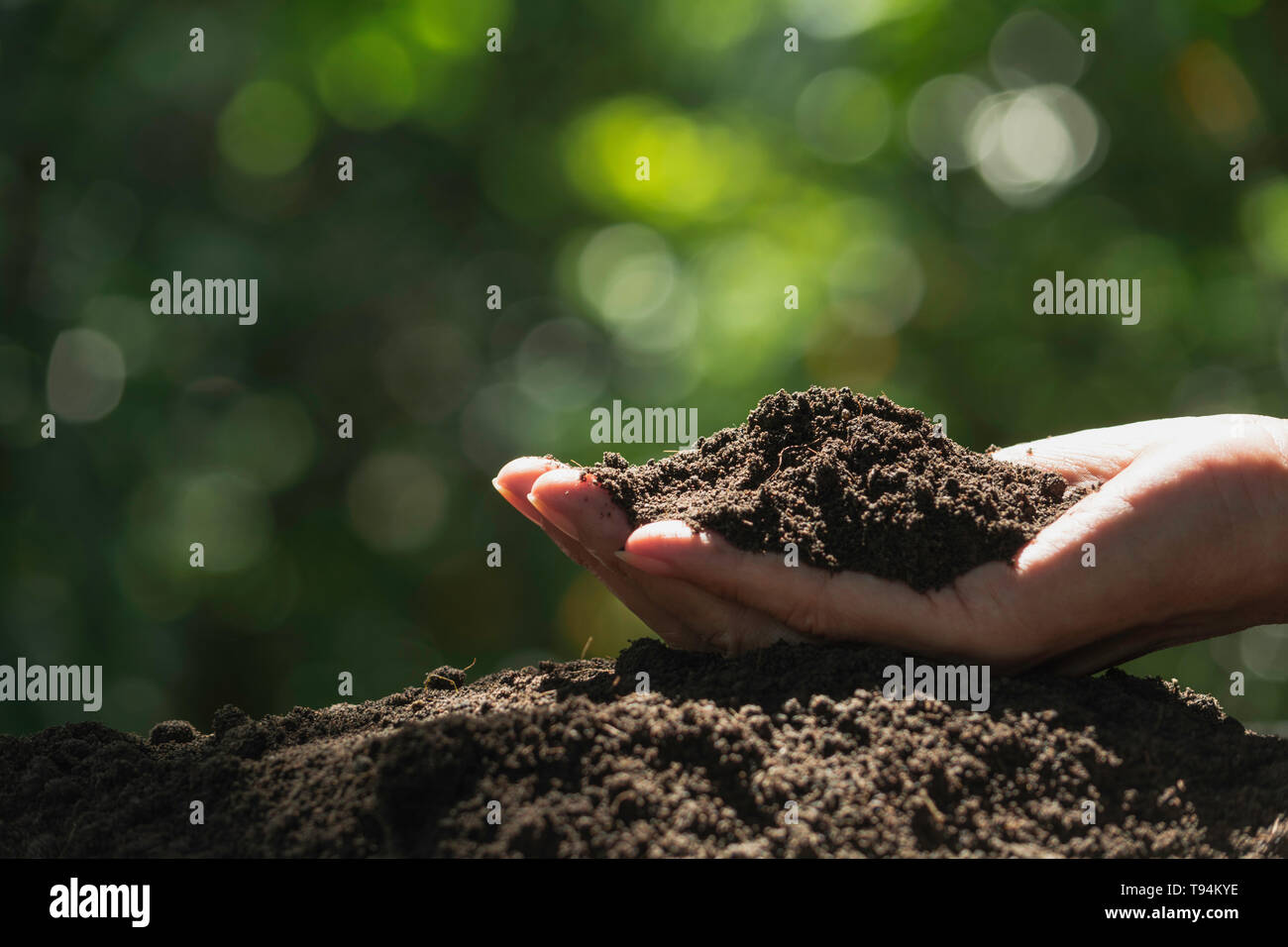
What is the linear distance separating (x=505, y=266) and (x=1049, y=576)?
11.7ft

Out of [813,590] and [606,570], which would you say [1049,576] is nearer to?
[813,590]

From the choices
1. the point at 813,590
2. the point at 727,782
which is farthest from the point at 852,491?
the point at 727,782

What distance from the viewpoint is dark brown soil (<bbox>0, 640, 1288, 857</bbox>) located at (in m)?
1.47

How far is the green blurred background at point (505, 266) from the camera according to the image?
4.48 metres

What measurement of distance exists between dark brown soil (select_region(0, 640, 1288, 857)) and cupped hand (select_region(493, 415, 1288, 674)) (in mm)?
97

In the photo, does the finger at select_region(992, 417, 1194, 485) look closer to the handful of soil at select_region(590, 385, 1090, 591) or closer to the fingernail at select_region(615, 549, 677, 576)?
the handful of soil at select_region(590, 385, 1090, 591)

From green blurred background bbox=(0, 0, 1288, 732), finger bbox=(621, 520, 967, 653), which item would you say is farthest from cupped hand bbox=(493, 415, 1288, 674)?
green blurred background bbox=(0, 0, 1288, 732)

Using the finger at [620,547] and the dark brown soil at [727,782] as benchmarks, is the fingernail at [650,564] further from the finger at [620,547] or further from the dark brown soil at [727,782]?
the dark brown soil at [727,782]

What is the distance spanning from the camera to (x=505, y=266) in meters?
4.97

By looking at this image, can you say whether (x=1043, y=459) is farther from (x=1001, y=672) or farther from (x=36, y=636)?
(x=36, y=636)

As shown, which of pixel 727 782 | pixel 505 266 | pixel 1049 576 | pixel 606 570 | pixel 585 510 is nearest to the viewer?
pixel 727 782

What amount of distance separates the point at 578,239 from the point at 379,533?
179 centimetres

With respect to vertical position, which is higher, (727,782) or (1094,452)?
(1094,452)

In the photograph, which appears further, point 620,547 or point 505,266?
point 505,266
